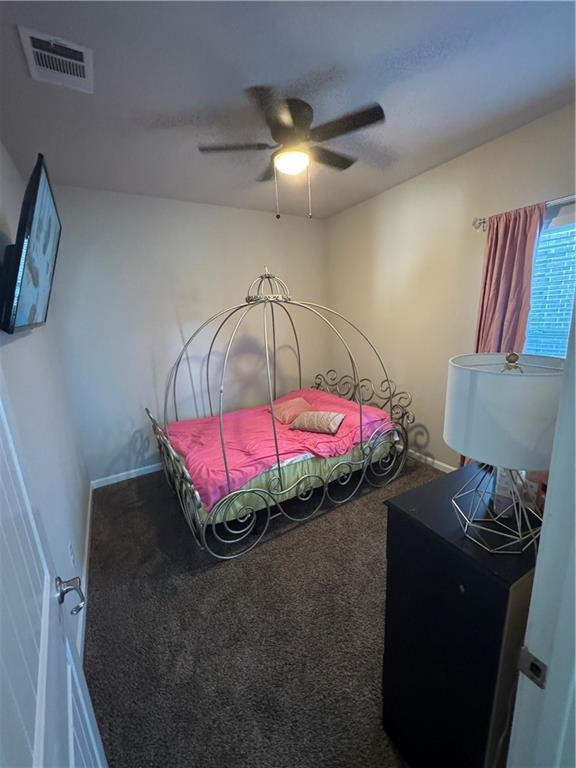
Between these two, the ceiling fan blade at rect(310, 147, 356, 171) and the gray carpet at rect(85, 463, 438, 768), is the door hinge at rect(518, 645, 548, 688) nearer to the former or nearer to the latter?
the gray carpet at rect(85, 463, 438, 768)

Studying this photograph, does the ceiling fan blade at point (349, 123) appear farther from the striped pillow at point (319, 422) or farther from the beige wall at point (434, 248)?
the striped pillow at point (319, 422)

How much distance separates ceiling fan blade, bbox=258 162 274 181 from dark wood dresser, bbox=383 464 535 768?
254 cm

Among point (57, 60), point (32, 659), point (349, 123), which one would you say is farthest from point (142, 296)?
point (32, 659)

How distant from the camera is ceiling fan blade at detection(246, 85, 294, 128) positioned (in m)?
1.69

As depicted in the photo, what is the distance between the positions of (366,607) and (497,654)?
3.60ft

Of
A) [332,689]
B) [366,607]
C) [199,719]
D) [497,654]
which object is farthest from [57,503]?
[497,654]

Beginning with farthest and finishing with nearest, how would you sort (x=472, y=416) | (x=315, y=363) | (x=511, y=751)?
(x=315, y=363)
(x=472, y=416)
(x=511, y=751)

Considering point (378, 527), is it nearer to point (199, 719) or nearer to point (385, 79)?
point (199, 719)

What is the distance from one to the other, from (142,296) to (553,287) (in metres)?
3.35

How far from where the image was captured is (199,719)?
52.1 inches

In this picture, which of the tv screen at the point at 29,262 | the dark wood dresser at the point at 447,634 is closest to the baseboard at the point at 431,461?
the dark wood dresser at the point at 447,634

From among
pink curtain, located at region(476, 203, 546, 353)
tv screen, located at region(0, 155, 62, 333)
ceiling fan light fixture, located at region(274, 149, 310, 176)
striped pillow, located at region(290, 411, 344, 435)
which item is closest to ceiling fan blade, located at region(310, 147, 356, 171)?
ceiling fan light fixture, located at region(274, 149, 310, 176)

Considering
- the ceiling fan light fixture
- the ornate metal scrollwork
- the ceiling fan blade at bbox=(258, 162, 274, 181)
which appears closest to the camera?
the ceiling fan light fixture

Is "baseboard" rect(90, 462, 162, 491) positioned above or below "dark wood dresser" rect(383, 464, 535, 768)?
below
